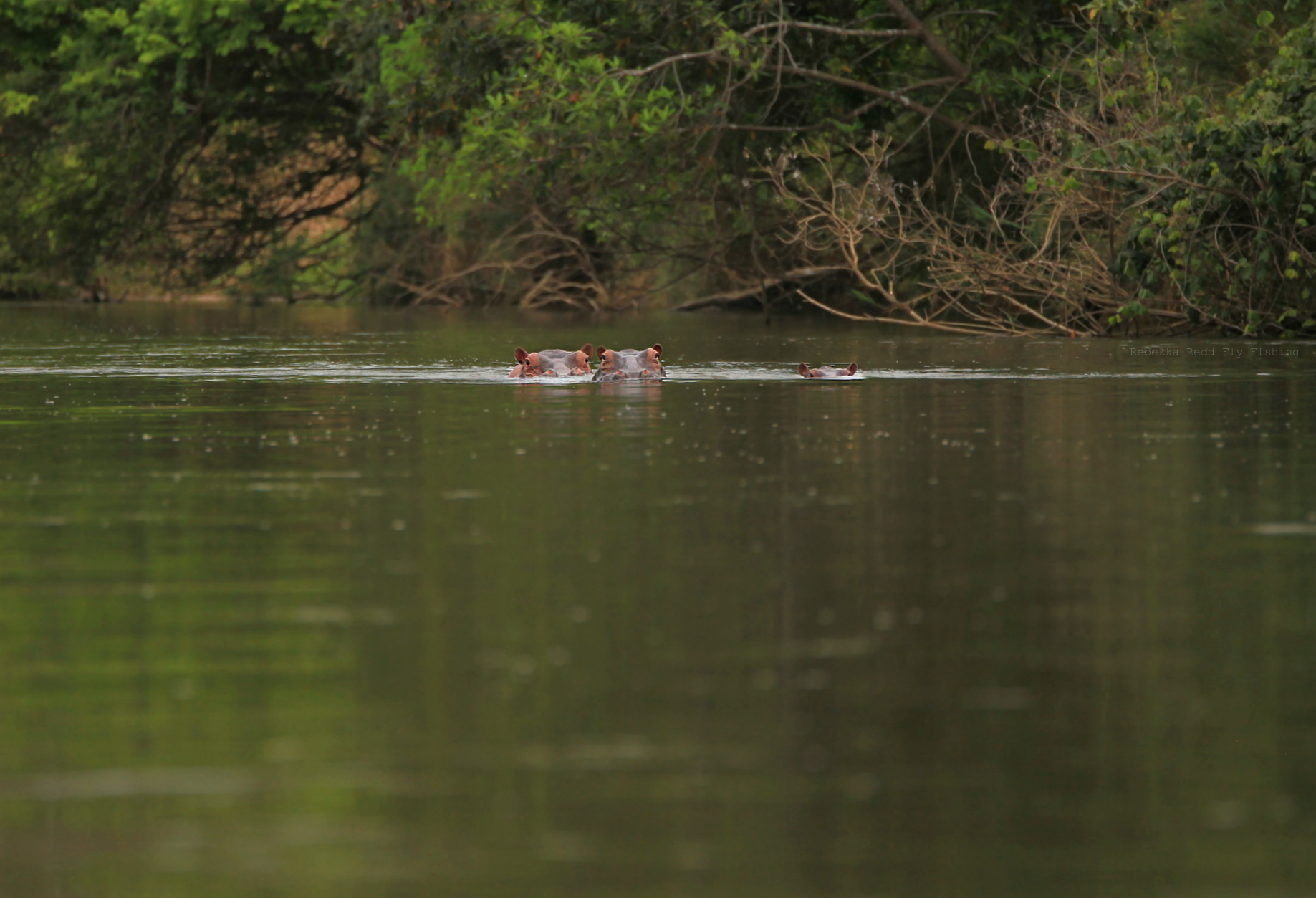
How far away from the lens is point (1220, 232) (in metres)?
26.5

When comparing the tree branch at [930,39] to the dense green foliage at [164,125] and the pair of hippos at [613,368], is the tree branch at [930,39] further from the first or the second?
the pair of hippos at [613,368]

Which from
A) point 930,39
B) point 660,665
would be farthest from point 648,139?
point 660,665

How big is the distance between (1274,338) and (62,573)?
70.3 ft

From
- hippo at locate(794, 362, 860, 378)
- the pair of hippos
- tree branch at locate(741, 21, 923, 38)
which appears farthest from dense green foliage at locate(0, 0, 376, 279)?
hippo at locate(794, 362, 860, 378)

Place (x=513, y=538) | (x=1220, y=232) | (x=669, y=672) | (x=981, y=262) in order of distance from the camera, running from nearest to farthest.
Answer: (x=669, y=672)
(x=513, y=538)
(x=1220, y=232)
(x=981, y=262)

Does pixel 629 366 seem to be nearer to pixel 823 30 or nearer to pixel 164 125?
pixel 823 30

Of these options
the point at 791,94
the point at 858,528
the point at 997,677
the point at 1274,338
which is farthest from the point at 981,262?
the point at 997,677

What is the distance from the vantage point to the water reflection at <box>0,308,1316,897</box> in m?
4.77

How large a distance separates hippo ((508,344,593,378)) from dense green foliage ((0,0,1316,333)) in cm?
763

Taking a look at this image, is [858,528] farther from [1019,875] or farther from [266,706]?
[1019,875]

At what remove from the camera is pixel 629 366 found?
20.3m

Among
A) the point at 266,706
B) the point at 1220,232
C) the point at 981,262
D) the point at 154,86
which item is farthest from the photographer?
the point at 154,86

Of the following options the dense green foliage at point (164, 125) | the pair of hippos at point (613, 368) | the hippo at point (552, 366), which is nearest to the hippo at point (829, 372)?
the pair of hippos at point (613, 368)

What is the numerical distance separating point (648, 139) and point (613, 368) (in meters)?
15.3
